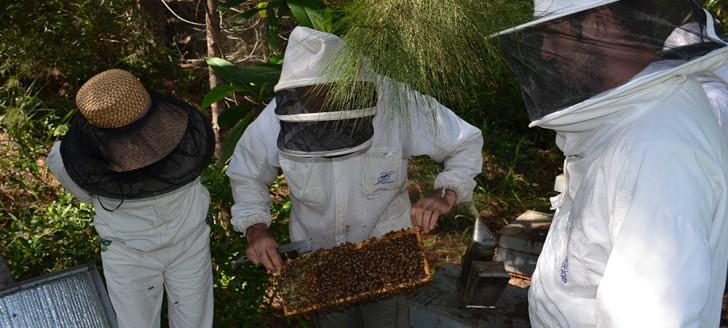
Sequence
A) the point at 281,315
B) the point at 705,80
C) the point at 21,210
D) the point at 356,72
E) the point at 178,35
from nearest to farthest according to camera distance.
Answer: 1. the point at 356,72
2. the point at 705,80
3. the point at 281,315
4. the point at 21,210
5. the point at 178,35

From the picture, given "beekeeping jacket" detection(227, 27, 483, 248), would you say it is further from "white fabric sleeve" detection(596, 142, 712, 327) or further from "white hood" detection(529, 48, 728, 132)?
"white fabric sleeve" detection(596, 142, 712, 327)

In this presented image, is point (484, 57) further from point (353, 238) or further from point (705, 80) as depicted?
point (353, 238)

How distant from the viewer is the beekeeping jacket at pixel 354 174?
7.43ft

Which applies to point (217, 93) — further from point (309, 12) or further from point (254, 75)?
point (309, 12)

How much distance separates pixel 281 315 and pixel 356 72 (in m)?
2.28

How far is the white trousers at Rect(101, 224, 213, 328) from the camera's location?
2391 mm

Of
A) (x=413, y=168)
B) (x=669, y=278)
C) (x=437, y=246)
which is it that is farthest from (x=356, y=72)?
(x=413, y=168)

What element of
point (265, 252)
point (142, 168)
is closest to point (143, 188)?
point (142, 168)

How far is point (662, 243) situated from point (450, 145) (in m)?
1.25

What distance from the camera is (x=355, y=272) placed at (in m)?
2.36

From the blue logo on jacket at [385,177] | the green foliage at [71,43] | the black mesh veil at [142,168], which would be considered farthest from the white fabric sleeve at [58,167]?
the green foliage at [71,43]

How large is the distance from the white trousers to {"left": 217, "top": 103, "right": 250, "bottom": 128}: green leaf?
1.31m

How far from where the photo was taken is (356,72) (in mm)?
1564

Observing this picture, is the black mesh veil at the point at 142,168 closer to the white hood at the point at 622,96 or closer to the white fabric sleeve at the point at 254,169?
the white fabric sleeve at the point at 254,169
